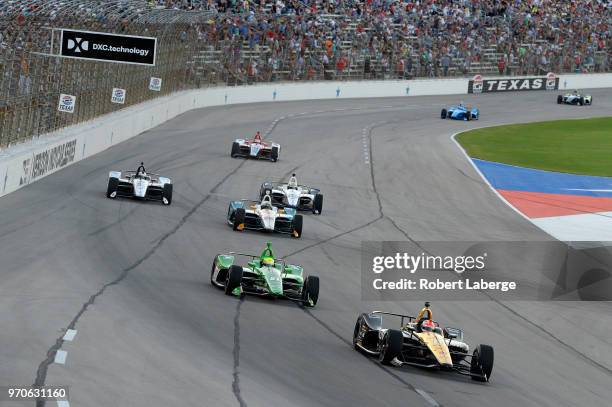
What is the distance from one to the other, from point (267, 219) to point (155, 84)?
21.9 m

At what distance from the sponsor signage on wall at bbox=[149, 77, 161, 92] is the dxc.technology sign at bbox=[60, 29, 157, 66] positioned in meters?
12.0

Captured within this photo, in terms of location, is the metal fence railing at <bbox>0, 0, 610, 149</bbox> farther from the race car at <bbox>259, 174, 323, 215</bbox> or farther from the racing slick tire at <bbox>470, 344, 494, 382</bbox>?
the racing slick tire at <bbox>470, 344, 494, 382</bbox>

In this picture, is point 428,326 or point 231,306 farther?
point 231,306

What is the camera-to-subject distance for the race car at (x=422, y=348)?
17562mm

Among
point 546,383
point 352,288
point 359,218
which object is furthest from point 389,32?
point 546,383

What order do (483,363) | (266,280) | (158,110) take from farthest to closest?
1. (158,110)
2. (266,280)
3. (483,363)

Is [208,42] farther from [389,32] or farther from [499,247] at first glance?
[499,247]

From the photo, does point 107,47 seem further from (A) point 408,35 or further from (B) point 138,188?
(A) point 408,35

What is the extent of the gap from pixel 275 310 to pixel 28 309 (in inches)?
184

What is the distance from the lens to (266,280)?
21.4 meters

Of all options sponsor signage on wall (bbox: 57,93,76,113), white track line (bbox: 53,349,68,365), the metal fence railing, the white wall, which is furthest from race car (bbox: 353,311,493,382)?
sponsor signage on wall (bbox: 57,93,76,113)

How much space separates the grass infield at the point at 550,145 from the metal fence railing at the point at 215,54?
9701mm

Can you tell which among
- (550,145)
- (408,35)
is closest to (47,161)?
(550,145)

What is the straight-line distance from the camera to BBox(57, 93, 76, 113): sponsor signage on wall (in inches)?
1335
